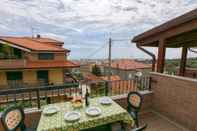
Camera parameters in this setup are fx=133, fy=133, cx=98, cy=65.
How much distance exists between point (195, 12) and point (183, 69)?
4266mm

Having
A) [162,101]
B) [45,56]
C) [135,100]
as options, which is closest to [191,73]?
[162,101]

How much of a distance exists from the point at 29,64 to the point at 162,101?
10.9 m

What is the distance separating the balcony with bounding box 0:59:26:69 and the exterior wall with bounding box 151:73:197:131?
33.9ft

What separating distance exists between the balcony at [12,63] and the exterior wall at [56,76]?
2322mm

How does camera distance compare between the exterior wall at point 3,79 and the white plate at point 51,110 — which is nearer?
the white plate at point 51,110

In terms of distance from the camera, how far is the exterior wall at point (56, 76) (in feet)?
39.4

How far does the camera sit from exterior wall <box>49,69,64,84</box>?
12.0 m

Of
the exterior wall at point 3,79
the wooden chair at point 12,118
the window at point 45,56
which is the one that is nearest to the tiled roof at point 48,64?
the window at point 45,56

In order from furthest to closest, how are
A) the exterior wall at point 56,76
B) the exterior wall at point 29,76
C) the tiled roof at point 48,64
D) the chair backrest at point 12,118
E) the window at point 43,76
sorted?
the exterior wall at point 56,76 → the window at point 43,76 → the tiled roof at point 48,64 → the exterior wall at point 29,76 → the chair backrest at point 12,118

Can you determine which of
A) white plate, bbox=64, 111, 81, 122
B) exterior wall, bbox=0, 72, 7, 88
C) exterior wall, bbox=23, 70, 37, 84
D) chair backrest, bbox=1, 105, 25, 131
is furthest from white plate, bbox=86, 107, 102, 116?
exterior wall, bbox=0, 72, 7, 88

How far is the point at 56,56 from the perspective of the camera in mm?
12422

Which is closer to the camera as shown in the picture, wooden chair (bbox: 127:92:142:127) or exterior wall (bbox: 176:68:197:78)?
wooden chair (bbox: 127:92:142:127)

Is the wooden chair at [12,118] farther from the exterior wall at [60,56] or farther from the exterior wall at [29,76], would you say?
the exterior wall at [60,56]

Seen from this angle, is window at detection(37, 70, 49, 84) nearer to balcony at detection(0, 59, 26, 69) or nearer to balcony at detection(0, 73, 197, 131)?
balcony at detection(0, 59, 26, 69)
